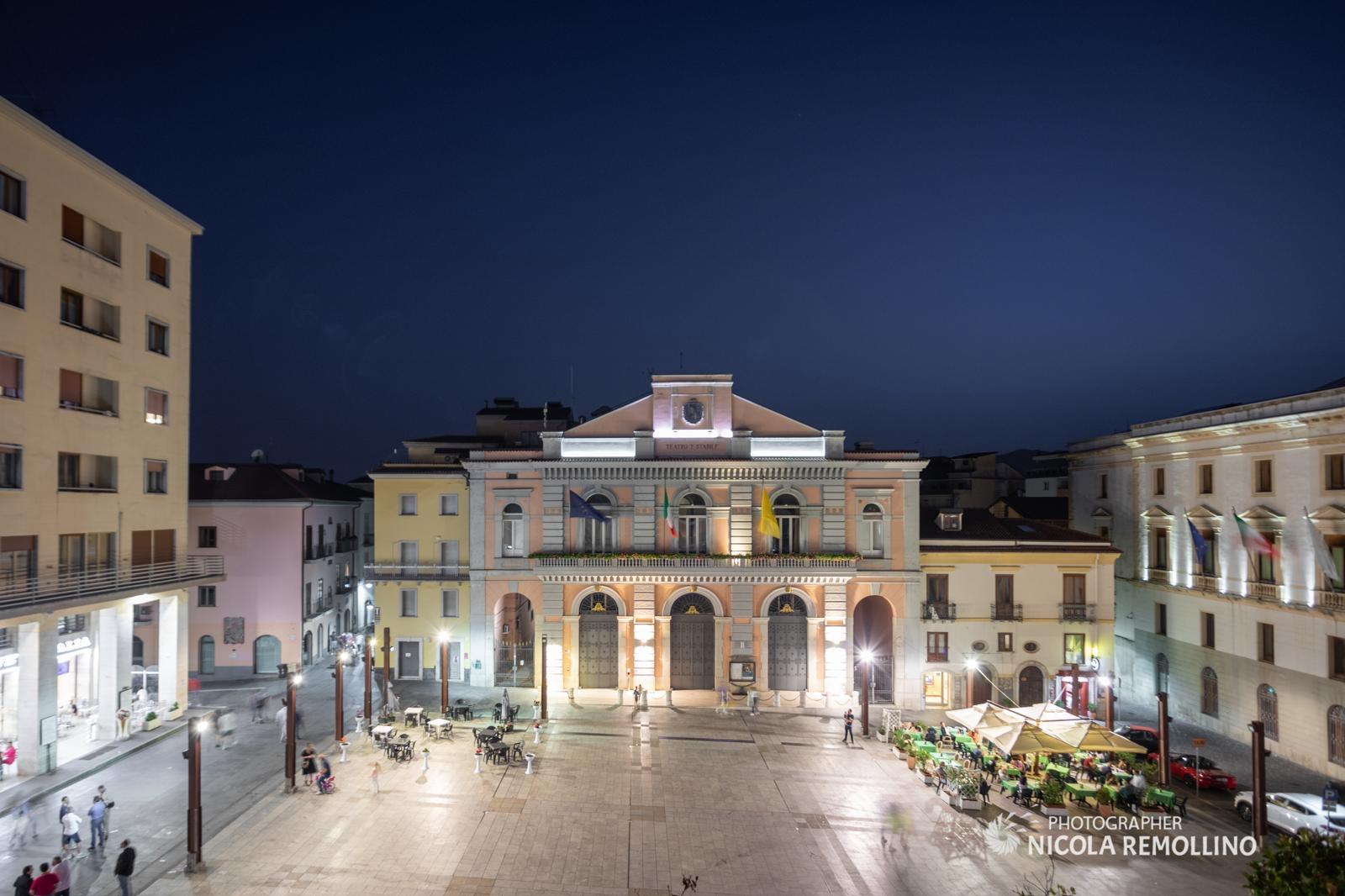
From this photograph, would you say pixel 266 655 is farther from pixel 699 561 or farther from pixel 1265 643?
pixel 1265 643

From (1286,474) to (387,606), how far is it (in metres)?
41.9

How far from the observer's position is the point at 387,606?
38844 millimetres

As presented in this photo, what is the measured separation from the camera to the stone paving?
18391 mm

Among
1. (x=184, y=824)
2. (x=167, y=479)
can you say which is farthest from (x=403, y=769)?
(x=167, y=479)

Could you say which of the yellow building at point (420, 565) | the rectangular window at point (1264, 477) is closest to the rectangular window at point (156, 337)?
the yellow building at point (420, 565)

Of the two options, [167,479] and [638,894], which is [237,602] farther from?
[638,894]

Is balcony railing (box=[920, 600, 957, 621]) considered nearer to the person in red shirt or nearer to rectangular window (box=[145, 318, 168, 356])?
the person in red shirt

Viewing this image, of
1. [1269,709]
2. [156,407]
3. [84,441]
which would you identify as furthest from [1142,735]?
[156,407]

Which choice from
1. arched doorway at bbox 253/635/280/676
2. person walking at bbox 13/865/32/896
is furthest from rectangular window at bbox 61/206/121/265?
person walking at bbox 13/865/32/896

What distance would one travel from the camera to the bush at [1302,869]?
33.9 feet

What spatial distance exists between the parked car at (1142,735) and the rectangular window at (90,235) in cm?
4427

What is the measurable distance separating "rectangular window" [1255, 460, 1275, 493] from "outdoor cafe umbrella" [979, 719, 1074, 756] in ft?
53.4

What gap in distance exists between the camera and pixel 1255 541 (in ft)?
96.8

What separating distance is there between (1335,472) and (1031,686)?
15287 mm
